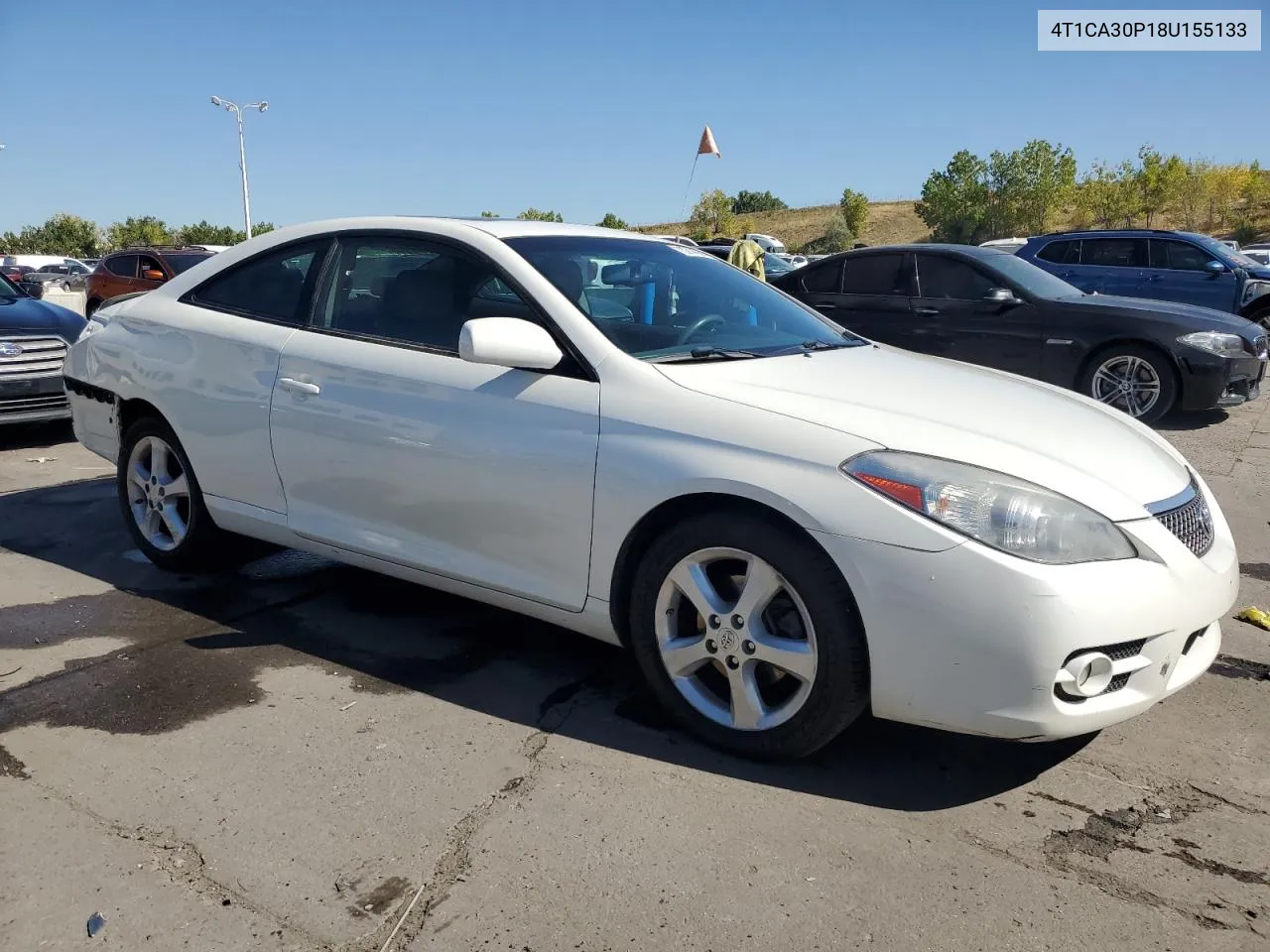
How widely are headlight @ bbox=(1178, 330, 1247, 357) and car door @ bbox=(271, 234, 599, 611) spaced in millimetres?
6797

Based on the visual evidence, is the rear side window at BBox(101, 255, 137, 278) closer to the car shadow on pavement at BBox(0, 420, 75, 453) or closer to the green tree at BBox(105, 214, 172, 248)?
the car shadow on pavement at BBox(0, 420, 75, 453)

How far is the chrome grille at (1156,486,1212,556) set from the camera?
9.28 feet

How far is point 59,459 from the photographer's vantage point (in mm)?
7449

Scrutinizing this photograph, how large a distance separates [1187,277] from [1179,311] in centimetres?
444

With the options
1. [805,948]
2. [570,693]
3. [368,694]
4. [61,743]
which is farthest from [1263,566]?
[61,743]

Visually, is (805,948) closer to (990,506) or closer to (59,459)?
(990,506)

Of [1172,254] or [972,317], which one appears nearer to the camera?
[972,317]

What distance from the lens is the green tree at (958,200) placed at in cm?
6706

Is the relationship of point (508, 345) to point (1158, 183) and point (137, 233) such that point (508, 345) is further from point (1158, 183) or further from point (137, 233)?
point (137, 233)

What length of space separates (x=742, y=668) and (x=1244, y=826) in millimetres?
1362

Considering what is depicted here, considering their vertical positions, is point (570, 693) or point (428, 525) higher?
point (428, 525)

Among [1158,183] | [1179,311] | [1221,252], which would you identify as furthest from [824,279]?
[1158,183]

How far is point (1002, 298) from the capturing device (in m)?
8.66

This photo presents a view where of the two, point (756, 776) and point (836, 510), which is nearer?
point (836, 510)
